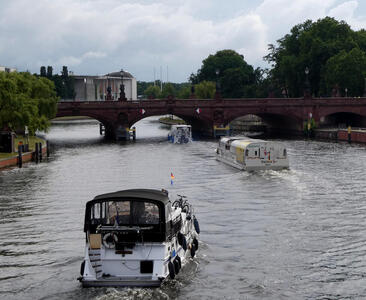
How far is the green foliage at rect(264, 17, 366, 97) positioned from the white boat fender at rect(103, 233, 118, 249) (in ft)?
415

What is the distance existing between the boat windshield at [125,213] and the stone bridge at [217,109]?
97453 mm

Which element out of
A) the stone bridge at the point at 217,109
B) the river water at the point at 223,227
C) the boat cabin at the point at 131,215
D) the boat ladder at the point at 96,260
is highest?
the stone bridge at the point at 217,109

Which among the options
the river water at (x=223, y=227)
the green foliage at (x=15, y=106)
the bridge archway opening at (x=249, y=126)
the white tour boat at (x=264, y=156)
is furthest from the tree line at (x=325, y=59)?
the white tour boat at (x=264, y=156)

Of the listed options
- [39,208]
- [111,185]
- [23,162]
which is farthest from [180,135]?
[39,208]

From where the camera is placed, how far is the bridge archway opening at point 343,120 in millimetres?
139750

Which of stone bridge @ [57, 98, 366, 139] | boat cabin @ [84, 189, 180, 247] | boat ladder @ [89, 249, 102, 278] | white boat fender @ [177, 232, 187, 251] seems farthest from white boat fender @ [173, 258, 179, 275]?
stone bridge @ [57, 98, 366, 139]

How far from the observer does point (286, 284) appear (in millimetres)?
30531

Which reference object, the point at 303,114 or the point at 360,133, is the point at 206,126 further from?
the point at 360,133

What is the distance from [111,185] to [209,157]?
28.7 meters

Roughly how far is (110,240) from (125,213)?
139cm

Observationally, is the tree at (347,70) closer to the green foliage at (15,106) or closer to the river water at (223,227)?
the river water at (223,227)

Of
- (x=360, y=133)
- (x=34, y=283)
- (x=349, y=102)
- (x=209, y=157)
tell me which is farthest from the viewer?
(x=349, y=102)

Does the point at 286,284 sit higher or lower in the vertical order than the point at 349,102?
lower

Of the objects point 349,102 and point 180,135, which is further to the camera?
point 349,102
